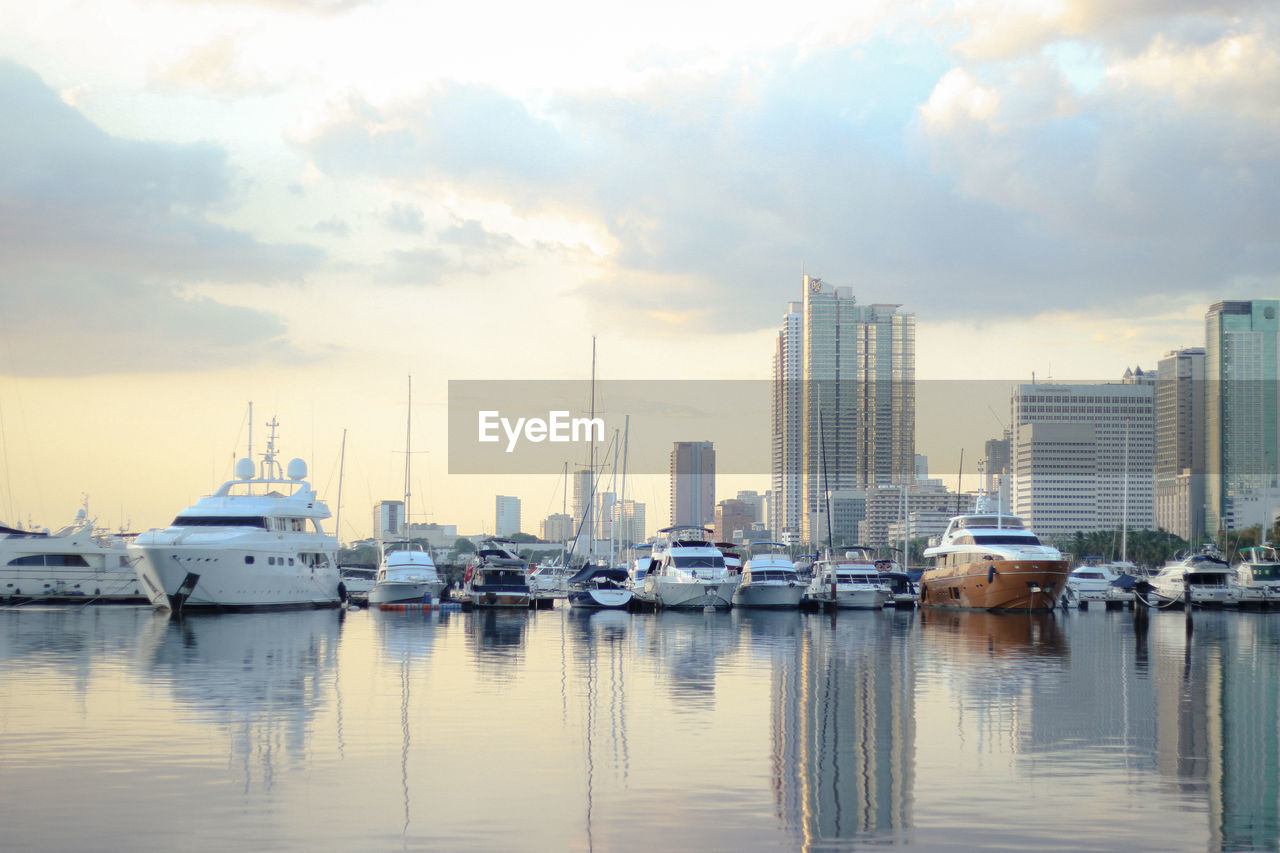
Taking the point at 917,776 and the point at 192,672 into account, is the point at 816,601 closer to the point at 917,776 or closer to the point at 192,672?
the point at 192,672

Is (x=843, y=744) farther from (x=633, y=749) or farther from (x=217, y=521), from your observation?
(x=217, y=521)

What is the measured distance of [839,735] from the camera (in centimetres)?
2308

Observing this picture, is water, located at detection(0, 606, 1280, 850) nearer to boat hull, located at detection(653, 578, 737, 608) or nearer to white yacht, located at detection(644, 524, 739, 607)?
boat hull, located at detection(653, 578, 737, 608)

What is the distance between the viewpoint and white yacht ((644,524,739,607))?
7750cm

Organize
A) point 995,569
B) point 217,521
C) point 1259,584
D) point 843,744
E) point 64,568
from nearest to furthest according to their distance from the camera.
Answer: point 843,744, point 217,521, point 995,569, point 64,568, point 1259,584

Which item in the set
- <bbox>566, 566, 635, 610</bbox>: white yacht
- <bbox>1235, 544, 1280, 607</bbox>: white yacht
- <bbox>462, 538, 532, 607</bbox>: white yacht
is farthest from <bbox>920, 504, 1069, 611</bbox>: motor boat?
<bbox>462, 538, 532, 607</bbox>: white yacht

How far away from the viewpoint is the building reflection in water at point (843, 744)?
625 inches

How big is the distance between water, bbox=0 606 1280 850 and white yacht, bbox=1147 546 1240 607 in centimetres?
4946

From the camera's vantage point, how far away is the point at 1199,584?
91.2 meters

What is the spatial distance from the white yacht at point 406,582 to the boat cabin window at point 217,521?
1348 centimetres

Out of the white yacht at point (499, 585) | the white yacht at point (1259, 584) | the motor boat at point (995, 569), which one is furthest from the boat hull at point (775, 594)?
the white yacht at point (1259, 584)

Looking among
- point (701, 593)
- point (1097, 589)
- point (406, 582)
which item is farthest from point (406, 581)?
point (1097, 589)

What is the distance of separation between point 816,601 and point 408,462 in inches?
1437

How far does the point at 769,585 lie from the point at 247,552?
32154mm
